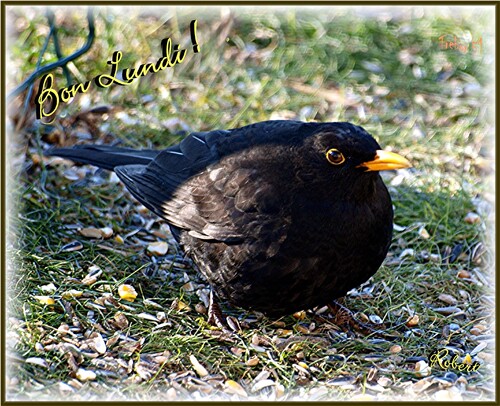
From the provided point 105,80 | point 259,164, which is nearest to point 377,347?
point 259,164

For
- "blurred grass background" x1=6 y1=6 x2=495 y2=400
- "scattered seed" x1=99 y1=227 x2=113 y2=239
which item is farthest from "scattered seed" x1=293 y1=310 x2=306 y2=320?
"scattered seed" x1=99 y1=227 x2=113 y2=239

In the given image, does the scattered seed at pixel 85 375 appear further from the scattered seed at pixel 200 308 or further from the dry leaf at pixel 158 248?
the dry leaf at pixel 158 248

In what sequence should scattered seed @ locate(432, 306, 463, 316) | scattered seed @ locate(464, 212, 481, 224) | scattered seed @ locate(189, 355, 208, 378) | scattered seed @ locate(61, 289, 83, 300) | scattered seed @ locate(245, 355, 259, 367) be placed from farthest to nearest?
scattered seed @ locate(464, 212, 481, 224)
scattered seed @ locate(432, 306, 463, 316)
scattered seed @ locate(61, 289, 83, 300)
scattered seed @ locate(245, 355, 259, 367)
scattered seed @ locate(189, 355, 208, 378)

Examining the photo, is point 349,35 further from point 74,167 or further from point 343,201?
point 343,201

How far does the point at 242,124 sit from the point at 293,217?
7.84 feet

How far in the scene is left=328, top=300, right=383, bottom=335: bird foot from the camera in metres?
4.77

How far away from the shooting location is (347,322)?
15.8ft

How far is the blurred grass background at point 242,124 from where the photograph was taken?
4.31 m

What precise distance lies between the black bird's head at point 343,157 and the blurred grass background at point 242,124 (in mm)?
974

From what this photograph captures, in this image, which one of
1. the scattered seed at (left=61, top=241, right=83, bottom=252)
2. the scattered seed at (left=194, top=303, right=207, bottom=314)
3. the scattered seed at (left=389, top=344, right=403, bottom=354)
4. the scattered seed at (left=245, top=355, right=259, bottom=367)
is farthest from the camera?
the scattered seed at (left=61, top=241, right=83, bottom=252)

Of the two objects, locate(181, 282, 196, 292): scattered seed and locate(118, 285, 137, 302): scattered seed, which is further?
locate(181, 282, 196, 292): scattered seed

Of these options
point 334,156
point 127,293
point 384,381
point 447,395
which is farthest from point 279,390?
point 334,156

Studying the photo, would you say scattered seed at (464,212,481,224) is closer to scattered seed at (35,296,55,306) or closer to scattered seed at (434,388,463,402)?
scattered seed at (434,388,463,402)

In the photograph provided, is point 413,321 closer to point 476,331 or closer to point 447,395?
point 476,331
